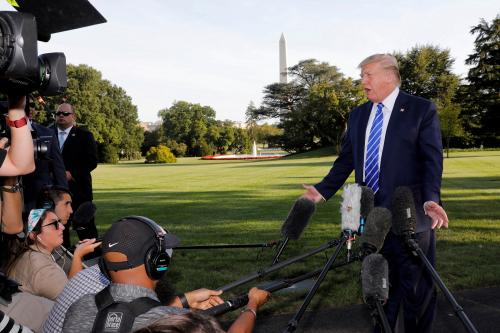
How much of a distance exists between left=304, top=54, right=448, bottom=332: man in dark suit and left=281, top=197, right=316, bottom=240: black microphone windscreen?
598 mm

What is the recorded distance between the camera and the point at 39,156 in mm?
4223

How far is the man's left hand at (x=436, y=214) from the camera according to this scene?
138 inches

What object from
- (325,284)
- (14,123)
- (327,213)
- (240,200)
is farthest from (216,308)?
(240,200)

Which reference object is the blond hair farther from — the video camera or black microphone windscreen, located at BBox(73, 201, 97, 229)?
black microphone windscreen, located at BBox(73, 201, 97, 229)

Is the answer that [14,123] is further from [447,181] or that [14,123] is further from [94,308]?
[447,181]

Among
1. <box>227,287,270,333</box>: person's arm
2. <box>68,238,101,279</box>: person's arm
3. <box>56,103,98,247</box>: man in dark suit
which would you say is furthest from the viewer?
<box>56,103,98,247</box>: man in dark suit

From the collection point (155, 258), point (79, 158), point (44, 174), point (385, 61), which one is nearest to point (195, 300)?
point (155, 258)

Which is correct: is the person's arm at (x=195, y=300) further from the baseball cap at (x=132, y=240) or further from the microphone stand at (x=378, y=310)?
the microphone stand at (x=378, y=310)

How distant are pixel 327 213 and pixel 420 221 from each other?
10.2 metres

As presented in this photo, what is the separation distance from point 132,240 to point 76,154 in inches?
222

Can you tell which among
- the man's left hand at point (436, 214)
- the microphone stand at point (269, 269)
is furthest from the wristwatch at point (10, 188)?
the man's left hand at point (436, 214)

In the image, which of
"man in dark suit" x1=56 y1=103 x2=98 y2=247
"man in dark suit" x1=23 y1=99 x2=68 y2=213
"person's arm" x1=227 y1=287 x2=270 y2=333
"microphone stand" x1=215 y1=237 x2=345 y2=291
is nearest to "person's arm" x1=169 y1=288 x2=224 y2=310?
"microphone stand" x1=215 y1=237 x2=345 y2=291

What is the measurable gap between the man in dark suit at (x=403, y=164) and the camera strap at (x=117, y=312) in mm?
2373

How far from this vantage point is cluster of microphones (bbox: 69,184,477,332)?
2.86 m
